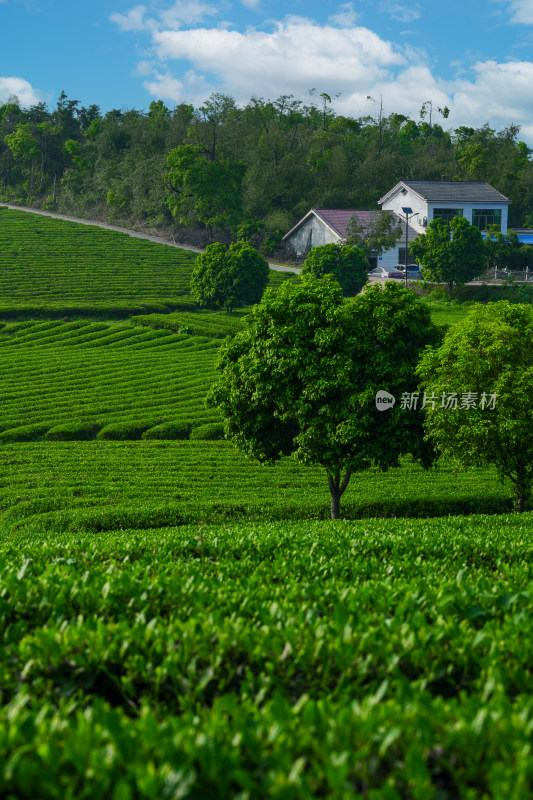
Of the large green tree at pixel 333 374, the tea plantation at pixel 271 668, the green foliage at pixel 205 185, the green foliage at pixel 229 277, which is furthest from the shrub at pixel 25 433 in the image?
the green foliage at pixel 205 185

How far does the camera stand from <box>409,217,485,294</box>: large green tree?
56.3m

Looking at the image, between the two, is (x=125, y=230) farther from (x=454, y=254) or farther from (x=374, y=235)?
(x=454, y=254)

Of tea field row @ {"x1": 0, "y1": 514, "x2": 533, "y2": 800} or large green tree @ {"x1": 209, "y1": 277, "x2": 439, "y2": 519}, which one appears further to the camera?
large green tree @ {"x1": 209, "y1": 277, "x2": 439, "y2": 519}

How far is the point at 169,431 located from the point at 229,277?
3041 centimetres

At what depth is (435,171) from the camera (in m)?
91.8

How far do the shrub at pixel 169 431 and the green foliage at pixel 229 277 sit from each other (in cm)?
2902

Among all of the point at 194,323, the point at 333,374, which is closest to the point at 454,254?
the point at 194,323

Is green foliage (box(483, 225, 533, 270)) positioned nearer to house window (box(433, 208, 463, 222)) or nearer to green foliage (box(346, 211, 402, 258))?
house window (box(433, 208, 463, 222))

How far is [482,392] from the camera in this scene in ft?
60.2

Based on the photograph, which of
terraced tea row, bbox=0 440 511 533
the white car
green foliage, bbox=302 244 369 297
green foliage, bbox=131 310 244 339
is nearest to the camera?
terraced tea row, bbox=0 440 511 533

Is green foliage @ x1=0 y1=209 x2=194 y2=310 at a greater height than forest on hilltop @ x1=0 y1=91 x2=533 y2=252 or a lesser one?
lesser

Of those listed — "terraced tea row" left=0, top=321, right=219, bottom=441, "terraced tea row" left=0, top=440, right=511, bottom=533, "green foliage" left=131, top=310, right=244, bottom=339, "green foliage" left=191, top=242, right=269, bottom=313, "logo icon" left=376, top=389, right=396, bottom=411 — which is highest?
"green foliage" left=191, top=242, right=269, bottom=313

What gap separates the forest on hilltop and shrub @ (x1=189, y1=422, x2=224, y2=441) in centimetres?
4888

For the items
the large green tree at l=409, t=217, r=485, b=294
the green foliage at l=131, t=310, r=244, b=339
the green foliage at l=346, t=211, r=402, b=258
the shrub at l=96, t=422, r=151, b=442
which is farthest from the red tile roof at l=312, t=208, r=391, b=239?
the shrub at l=96, t=422, r=151, b=442
